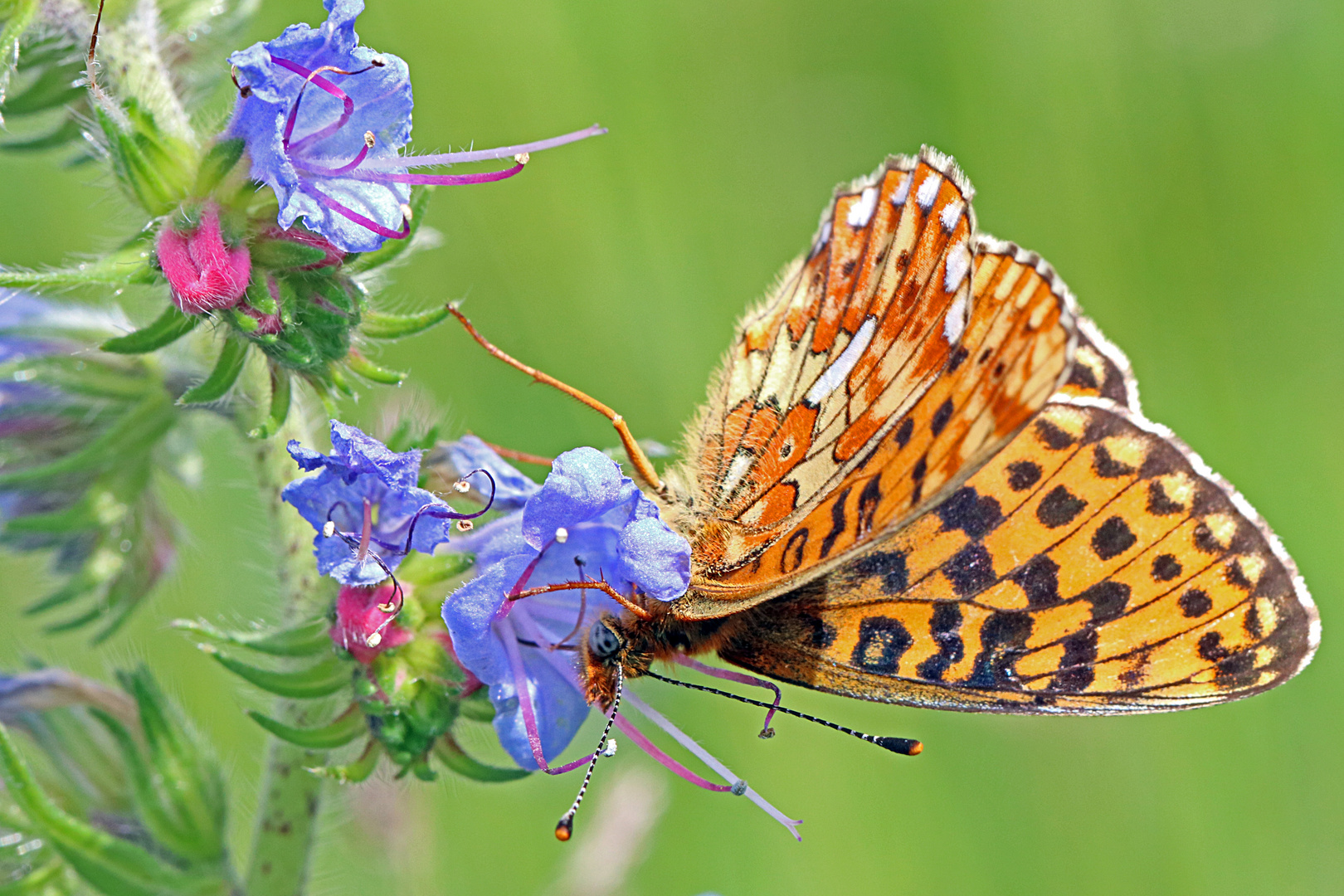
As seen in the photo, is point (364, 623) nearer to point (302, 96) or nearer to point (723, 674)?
point (723, 674)

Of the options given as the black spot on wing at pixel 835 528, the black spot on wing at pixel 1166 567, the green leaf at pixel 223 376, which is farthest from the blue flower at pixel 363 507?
the black spot on wing at pixel 1166 567

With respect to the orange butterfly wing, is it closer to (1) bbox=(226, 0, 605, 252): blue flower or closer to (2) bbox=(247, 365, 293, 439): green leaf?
(1) bbox=(226, 0, 605, 252): blue flower

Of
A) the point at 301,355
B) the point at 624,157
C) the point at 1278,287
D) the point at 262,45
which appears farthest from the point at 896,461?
the point at 1278,287

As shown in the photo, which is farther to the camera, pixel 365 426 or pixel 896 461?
pixel 365 426

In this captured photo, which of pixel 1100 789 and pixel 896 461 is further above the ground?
pixel 896 461

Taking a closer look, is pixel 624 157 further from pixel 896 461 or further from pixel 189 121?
pixel 896 461

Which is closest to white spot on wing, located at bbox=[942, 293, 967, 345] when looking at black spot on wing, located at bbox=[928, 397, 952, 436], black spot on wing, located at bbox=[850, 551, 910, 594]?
black spot on wing, located at bbox=[928, 397, 952, 436]
